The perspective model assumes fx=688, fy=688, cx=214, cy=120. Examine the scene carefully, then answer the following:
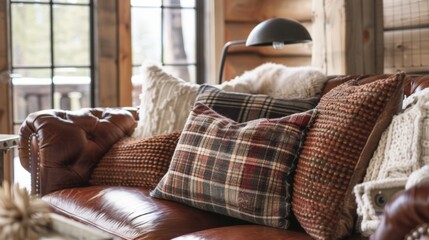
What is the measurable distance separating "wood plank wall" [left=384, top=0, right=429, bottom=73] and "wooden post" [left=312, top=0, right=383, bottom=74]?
0.07 meters

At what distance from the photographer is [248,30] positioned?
4.64 m

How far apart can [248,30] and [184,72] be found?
53 cm

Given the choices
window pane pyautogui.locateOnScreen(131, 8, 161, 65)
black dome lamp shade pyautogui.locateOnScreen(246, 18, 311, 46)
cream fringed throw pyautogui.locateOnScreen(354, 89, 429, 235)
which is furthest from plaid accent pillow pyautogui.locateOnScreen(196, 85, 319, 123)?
window pane pyautogui.locateOnScreen(131, 8, 161, 65)

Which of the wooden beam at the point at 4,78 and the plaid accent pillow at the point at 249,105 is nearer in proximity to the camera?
the plaid accent pillow at the point at 249,105

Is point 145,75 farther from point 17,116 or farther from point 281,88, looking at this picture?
point 17,116

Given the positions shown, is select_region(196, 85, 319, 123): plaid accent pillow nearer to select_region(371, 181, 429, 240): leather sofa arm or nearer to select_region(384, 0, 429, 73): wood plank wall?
select_region(371, 181, 429, 240): leather sofa arm

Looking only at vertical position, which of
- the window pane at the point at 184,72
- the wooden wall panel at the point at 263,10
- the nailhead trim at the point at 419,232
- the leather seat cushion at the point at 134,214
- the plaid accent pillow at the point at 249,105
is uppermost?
the wooden wall panel at the point at 263,10

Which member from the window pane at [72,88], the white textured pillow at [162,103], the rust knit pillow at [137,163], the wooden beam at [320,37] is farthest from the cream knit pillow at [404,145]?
the window pane at [72,88]

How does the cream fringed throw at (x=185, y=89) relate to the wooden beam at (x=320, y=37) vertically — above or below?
below

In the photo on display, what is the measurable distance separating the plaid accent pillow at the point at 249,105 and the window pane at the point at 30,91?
1713 mm

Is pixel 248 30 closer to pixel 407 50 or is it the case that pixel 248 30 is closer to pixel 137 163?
pixel 407 50

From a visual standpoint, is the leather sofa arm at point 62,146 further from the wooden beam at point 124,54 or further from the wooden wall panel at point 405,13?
the wooden wall panel at point 405,13

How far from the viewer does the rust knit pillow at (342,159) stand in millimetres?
1850

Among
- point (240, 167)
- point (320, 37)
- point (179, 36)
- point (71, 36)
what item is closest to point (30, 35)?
point (71, 36)
